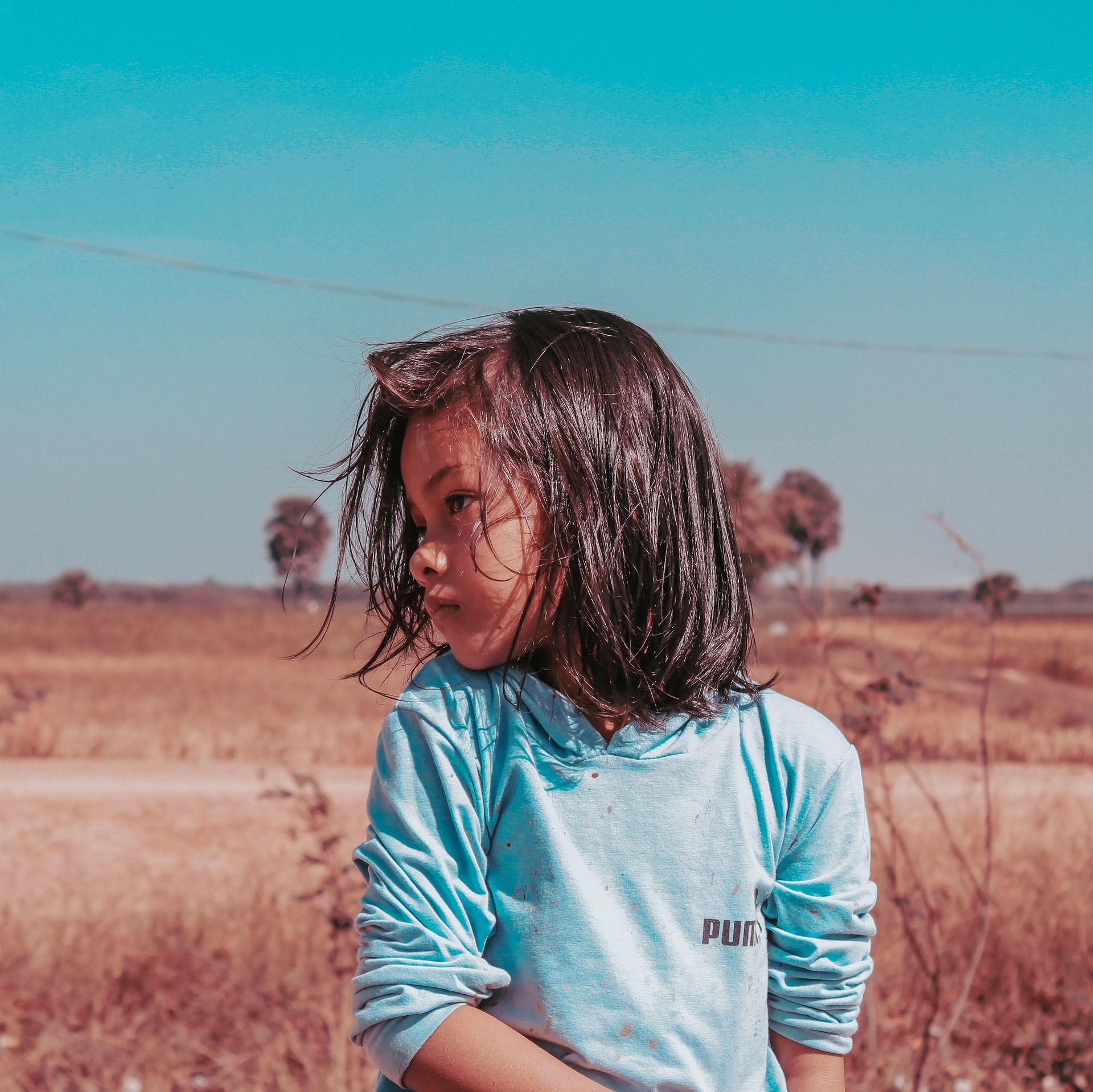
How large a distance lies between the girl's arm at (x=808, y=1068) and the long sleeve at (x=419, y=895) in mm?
321

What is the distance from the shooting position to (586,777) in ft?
3.57

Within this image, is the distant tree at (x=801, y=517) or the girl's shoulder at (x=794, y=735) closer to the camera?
the girl's shoulder at (x=794, y=735)

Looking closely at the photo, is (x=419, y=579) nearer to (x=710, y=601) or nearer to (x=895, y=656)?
(x=710, y=601)

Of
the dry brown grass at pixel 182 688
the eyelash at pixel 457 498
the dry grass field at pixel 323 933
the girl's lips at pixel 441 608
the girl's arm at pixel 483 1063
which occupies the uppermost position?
the eyelash at pixel 457 498

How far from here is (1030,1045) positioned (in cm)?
332

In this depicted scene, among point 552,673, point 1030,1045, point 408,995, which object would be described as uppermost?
point 552,673

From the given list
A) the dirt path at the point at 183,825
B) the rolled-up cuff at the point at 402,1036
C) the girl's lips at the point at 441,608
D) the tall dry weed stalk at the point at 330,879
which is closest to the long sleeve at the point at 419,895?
the rolled-up cuff at the point at 402,1036

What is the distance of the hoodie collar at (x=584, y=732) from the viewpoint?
1106 millimetres

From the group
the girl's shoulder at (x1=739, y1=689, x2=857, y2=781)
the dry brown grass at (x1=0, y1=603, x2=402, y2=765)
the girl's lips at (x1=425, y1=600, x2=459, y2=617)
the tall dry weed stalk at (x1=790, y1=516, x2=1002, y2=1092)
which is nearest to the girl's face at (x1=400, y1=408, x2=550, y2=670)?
the girl's lips at (x1=425, y1=600, x2=459, y2=617)

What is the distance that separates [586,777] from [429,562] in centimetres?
25

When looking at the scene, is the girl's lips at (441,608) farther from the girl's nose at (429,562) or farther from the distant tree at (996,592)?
the distant tree at (996,592)

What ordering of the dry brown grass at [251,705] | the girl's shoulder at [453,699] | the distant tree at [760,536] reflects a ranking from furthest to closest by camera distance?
1. the dry brown grass at [251,705]
2. the distant tree at [760,536]
3. the girl's shoulder at [453,699]

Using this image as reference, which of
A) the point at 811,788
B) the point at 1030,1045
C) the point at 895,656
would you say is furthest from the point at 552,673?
the point at 1030,1045

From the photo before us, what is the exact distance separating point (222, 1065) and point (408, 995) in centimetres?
251
